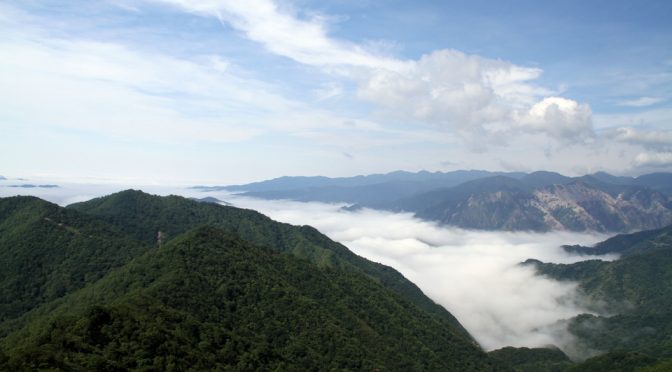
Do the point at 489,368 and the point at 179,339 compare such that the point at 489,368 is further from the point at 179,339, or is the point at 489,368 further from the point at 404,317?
the point at 179,339

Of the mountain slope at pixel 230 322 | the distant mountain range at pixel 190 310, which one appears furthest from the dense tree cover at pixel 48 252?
the mountain slope at pixel 230 322

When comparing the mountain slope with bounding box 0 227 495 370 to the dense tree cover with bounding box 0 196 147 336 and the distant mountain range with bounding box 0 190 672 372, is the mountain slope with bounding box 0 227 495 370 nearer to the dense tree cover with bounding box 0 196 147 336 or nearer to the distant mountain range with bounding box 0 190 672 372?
the distant mountain range with bounding box 0 190 672 372

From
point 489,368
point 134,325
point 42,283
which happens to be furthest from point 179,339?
point 489,368

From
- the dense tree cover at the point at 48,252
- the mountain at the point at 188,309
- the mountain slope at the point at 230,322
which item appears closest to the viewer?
the mountain slope at the point at 230,322

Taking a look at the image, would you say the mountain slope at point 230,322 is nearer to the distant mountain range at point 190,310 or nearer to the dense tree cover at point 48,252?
the distant mountain range at point 190,310

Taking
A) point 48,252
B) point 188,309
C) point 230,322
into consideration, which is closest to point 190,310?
point 188,309

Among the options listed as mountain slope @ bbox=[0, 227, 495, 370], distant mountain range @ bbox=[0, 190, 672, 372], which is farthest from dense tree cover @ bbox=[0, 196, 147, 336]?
mountain slope @ bbox=[0, 227, 495, 370]

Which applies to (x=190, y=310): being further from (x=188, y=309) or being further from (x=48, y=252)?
(x=48, y=252)

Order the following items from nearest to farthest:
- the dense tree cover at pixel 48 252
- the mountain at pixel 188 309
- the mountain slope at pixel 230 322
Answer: the mountain slope at pixel 230 322
the mountain at pixel 188 309
the dense tree cover at pixel 48 252
